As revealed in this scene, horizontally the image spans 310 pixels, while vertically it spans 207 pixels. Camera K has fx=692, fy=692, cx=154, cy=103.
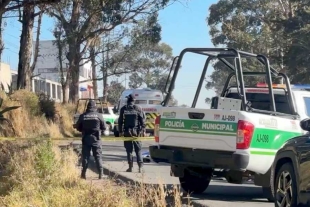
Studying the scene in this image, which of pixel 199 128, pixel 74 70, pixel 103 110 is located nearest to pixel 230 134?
pixel 199 128

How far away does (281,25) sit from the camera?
138 feet

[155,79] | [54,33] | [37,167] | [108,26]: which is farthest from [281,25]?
[155,79]

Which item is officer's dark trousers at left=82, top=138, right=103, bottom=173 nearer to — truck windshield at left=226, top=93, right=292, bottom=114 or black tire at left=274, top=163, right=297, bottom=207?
truck windshield at left=226, top=93, right=292, bottom=114

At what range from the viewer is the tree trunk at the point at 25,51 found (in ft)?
83.4

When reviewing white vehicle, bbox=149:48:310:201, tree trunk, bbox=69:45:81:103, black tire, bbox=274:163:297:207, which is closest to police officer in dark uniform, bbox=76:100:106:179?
white vehicle, bbox=149:48:310:201

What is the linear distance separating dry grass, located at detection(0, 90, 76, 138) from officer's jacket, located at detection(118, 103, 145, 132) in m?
5.55

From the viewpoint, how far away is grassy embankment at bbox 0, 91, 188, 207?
26.4ft

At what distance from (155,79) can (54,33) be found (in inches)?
1355

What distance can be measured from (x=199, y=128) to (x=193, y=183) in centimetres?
149

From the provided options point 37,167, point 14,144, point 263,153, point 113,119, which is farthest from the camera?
point 113,119

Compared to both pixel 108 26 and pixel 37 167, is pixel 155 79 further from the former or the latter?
pixel 37 167

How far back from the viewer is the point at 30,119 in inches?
996

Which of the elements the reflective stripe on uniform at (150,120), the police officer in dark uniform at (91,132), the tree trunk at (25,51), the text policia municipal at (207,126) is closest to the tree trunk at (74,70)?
the reflective stripe on uniform at (150,120)

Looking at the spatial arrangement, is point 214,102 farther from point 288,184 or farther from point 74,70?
point 74,70
